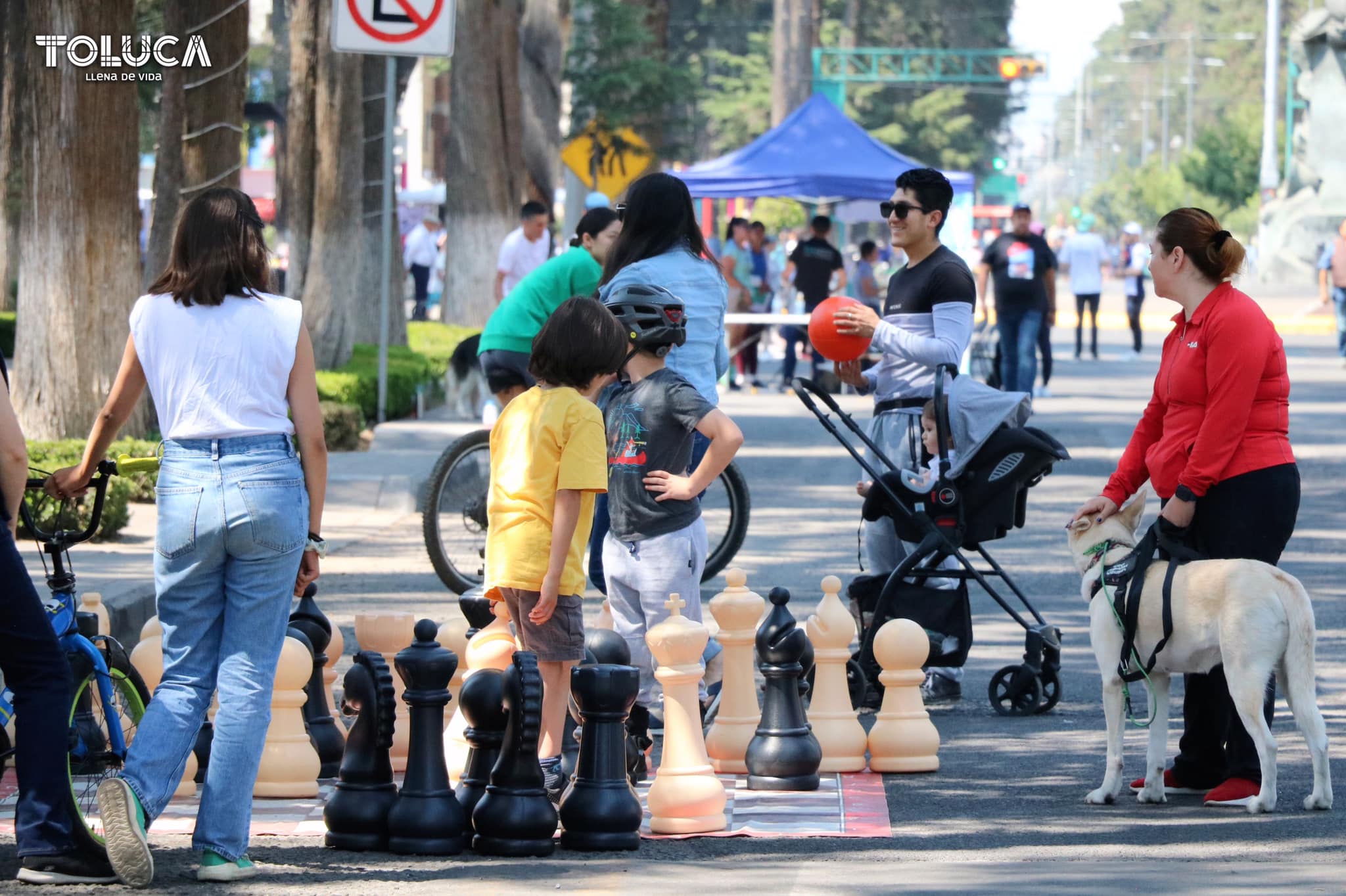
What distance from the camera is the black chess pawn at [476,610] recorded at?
21.8ft

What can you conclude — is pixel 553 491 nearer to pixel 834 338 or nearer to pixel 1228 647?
pixel 1228 647

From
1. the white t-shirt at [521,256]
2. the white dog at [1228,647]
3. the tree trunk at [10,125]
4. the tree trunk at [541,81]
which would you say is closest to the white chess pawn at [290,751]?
the white dog at [1228,647]

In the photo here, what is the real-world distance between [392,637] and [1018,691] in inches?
103

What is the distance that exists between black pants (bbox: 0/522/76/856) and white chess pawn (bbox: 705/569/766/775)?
2.25 meters

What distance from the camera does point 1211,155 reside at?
249ft

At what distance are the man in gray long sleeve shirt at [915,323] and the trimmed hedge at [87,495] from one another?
447 cm

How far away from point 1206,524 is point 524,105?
2237 cm

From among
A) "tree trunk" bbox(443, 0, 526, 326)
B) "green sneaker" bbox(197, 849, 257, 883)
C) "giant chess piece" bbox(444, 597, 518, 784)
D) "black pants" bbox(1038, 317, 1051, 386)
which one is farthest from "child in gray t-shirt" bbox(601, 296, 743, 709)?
"tree trunk" bbox(443, 0, 526, 326)

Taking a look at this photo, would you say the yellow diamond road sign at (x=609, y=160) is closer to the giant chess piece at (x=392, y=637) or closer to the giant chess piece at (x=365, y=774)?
the giant chess piece at (x=392, y=637)

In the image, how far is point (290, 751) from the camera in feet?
21.1

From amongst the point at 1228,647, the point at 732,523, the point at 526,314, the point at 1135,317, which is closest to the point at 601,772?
the point at 1228,647

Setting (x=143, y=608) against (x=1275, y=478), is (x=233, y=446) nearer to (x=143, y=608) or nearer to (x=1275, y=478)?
(x=1275, y=478)

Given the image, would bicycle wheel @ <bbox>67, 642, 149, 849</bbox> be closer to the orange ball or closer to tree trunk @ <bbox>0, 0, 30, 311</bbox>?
the orange ball

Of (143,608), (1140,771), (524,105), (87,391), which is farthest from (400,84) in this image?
(1140,771)
